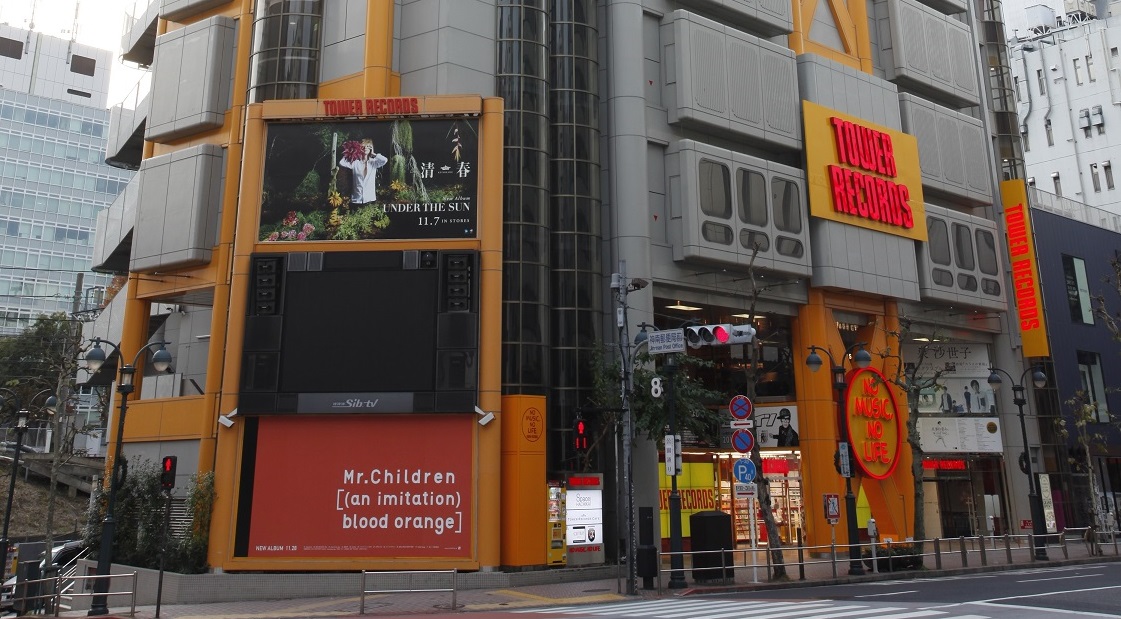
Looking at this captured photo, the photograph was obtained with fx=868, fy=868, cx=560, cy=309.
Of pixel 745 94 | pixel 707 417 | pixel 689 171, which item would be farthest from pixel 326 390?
pixel 745 94

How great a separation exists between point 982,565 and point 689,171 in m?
17.3

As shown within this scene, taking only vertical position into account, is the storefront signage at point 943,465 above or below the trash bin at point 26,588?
above

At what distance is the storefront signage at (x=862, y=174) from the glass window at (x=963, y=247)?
3195mm

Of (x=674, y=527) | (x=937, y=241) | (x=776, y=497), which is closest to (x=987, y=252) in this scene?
(x=937, y=241)

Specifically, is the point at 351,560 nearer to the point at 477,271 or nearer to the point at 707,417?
the point at 477,271

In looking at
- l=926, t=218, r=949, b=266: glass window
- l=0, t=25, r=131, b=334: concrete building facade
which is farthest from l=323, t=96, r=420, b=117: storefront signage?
l=0, t=25, r=131, b=334: concrete building facade

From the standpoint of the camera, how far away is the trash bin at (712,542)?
82.2 feet

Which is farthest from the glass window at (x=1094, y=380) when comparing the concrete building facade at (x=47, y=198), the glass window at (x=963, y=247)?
the concrete building facade at (x=47, y=198)

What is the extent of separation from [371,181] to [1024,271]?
119 feet

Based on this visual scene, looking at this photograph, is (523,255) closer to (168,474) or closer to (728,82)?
(168,474)

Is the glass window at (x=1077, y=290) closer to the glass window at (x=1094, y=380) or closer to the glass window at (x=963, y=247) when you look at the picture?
the glass window at (x=1094, y=380)

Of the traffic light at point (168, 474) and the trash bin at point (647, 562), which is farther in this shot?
the trash bin at point (647, 562)

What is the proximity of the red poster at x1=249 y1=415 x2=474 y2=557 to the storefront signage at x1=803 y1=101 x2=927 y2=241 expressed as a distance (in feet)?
66.4

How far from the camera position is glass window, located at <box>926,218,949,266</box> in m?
42.8
